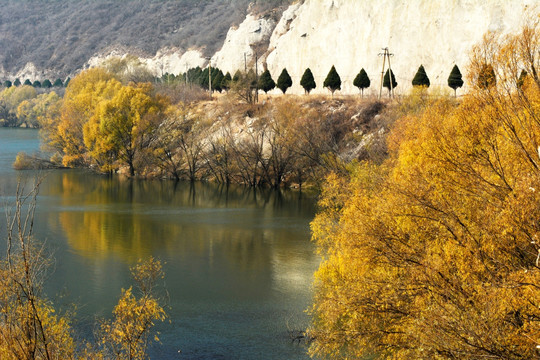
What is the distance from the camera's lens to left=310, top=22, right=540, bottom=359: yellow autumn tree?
11047mm

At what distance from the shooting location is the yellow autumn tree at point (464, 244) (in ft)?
36.2

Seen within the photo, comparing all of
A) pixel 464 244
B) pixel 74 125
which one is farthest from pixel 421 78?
pixel 464 244

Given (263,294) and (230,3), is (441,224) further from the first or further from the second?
(230,3)

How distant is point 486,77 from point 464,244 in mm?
3317

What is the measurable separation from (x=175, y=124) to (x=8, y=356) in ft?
148

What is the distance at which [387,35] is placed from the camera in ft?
170

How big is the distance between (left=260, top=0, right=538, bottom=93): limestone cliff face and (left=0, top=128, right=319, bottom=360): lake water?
14782 millimetres

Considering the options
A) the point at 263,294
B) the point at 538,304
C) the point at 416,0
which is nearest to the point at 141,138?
the point at 416,0

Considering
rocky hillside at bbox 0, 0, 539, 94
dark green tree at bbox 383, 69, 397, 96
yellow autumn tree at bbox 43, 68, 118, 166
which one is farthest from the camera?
yellow autumn tree at bbox 43, 68, 118, 166

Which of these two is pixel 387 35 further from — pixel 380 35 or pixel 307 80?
pixel 307 80

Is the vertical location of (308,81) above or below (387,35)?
below

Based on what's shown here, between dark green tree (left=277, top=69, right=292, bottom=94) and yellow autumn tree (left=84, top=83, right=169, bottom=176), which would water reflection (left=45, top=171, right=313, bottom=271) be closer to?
yellow autumn tree (left=84, top=83, right=169, bottom=176)

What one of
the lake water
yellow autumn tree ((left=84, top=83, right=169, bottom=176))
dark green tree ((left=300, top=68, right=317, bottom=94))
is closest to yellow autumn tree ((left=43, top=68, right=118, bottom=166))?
yellow autumn tree ((left=84, top=83, right=169, bottom=176))

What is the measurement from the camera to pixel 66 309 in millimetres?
20562
